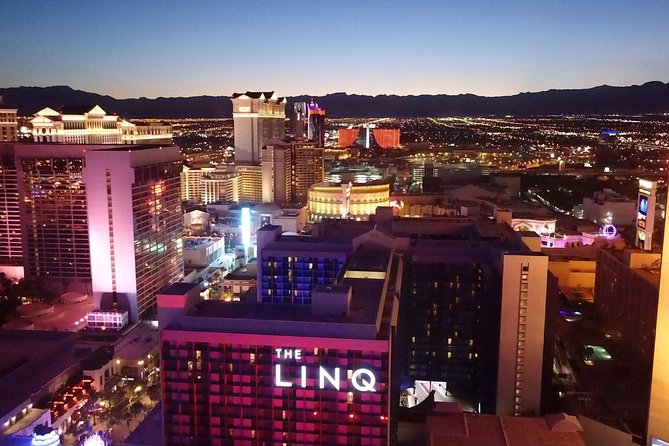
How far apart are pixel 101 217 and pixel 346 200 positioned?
26927 mm

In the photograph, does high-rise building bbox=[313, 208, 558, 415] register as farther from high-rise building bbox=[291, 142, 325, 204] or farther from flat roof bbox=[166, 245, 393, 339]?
high-rise building bbox=[291, 142, 325, 204]

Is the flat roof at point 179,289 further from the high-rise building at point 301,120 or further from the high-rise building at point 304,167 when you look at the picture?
the high-rise building at point 301,120

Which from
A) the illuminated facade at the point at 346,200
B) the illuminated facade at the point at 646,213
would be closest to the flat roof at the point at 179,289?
the illuminated facade at the point at 646,213

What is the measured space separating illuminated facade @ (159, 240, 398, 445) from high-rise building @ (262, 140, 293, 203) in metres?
48.3

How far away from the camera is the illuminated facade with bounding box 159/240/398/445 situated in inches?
611

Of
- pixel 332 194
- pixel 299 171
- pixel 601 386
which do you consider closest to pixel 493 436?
pixel 601 386

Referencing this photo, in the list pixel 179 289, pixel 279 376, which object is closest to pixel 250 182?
pixel 179 289

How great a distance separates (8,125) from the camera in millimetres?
54406

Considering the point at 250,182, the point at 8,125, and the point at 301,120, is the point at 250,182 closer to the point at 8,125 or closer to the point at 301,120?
the point at 301,120

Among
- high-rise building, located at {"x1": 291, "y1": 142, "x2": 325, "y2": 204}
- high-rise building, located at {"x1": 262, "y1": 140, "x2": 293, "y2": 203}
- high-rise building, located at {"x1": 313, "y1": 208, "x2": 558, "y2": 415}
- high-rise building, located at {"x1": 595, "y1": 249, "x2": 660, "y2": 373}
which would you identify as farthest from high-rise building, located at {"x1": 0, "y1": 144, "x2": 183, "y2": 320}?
high-rise building, located at {"x1": 291, "y1": 142, "x2": 325, "y2": 204}

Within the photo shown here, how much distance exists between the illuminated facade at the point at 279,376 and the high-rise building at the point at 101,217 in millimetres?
18701

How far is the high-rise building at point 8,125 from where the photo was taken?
53812 mm

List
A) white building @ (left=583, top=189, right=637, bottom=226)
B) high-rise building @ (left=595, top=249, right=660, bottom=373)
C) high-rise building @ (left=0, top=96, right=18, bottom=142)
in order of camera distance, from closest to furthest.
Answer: high-rise building @ (left=595, top=249, right=660, bottom=373) < white building @ (left=583, top=189, right=637, bottom=226) < high-rise building @ (left=0, top=96, right=18, bottom=142)

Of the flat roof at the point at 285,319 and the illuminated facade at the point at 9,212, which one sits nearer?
the flat roof at the point at 285,319
